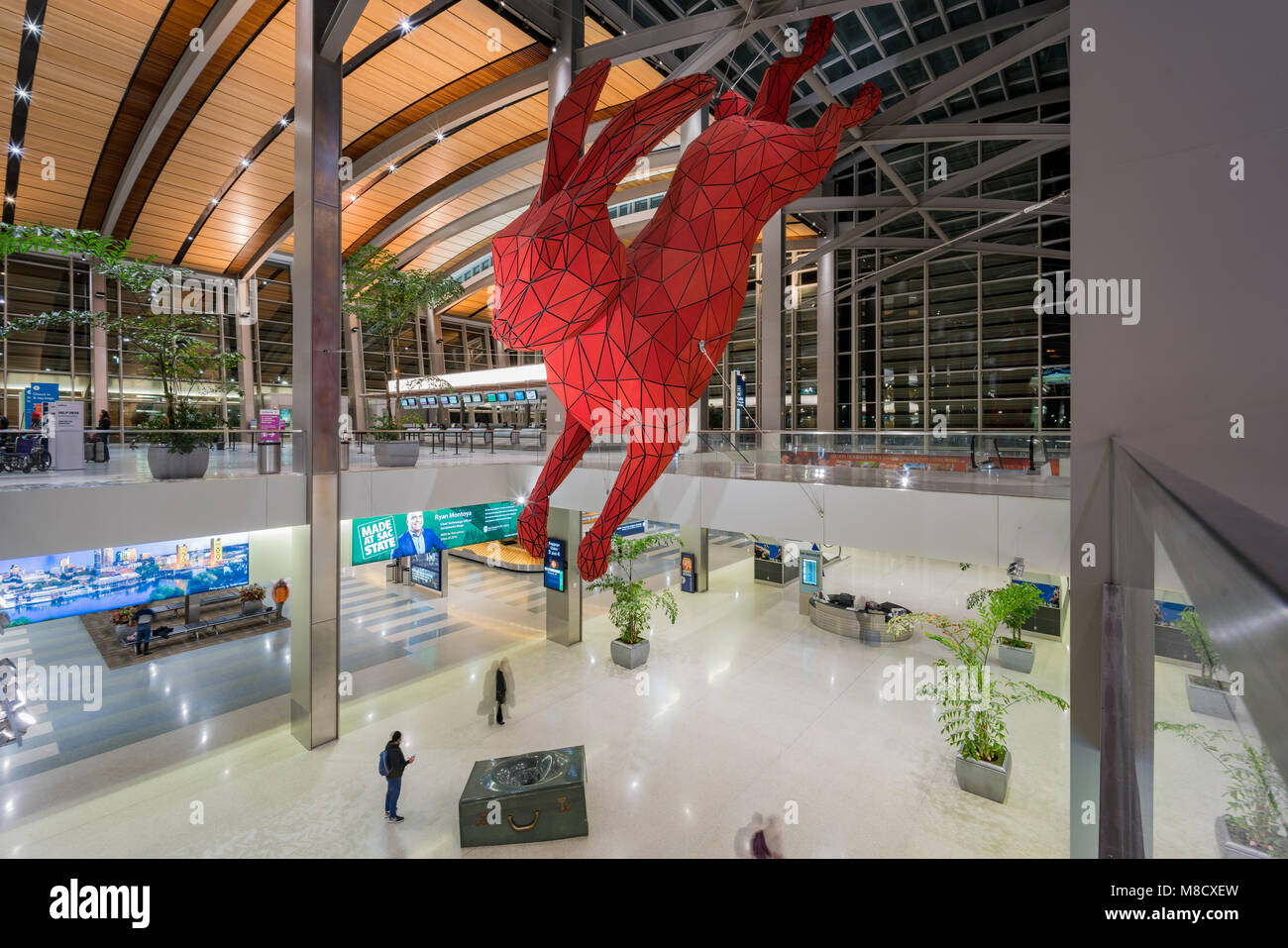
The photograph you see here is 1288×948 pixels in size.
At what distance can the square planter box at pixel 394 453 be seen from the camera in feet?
40.4

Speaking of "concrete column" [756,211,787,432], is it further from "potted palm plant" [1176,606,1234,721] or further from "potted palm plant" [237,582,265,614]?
"potted palm plant" [1176,606,1234,721]

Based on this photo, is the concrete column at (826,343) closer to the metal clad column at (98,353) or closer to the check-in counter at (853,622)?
the check-in counter at (853,622)

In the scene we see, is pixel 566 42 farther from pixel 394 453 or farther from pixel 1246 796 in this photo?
pixel 1246 796

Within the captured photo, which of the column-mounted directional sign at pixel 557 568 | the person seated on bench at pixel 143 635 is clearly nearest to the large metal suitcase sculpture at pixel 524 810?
the column-mounted directional sign at pixel 557 568

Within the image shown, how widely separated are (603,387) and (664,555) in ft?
67.9

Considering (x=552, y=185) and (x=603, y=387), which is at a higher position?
(x=552, y=185)

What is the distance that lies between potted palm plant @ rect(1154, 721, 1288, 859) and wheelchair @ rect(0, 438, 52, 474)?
50.1 ft

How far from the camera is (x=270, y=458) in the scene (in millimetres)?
10445

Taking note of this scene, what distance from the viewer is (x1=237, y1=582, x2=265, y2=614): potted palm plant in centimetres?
1645

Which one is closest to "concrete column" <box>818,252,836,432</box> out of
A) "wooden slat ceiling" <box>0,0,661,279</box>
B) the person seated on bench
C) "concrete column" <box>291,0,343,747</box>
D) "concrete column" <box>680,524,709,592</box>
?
"concrete column" <box>680,524,709,592</box>

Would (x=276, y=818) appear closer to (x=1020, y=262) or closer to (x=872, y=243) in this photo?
(x=872, y=243)

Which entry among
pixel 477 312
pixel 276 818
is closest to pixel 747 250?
pixel 276 818

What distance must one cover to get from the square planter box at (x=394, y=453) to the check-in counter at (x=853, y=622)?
10.9m
